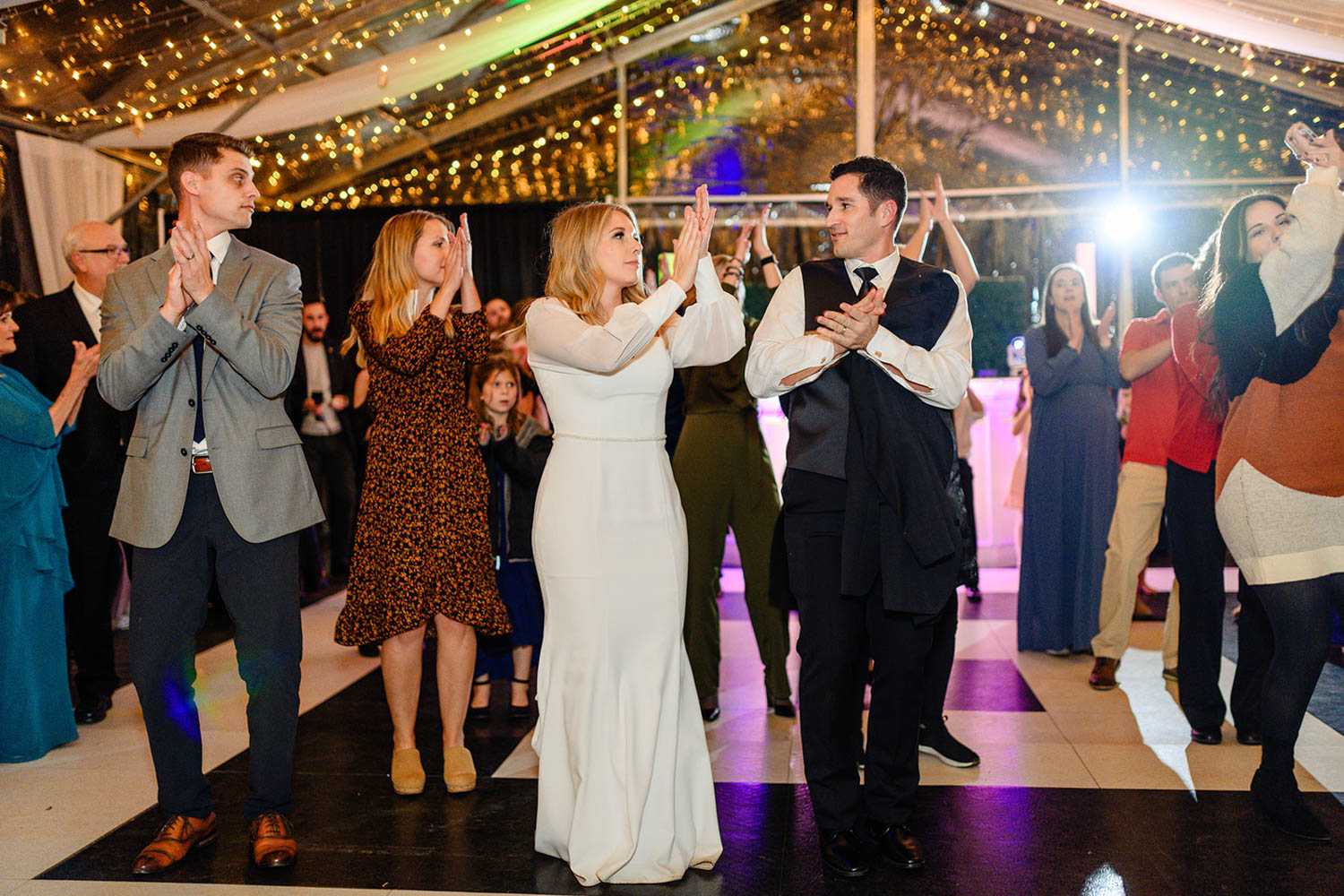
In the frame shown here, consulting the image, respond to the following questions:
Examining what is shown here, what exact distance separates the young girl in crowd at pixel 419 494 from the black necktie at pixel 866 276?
3.91 ft

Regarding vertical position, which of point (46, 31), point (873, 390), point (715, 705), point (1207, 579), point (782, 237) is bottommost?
point (715, 705)

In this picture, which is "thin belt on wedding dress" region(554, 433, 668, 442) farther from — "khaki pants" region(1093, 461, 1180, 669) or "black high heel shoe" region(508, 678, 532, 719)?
"khaki pants" region(1093, 461, 1180, 669)

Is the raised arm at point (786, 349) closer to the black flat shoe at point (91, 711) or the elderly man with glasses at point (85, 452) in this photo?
the elderly man with glasses at point (85, 452)

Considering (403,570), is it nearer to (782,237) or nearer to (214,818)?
(214,818)

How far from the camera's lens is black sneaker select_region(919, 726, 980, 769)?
3.56 metres

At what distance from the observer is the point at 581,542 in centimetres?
278

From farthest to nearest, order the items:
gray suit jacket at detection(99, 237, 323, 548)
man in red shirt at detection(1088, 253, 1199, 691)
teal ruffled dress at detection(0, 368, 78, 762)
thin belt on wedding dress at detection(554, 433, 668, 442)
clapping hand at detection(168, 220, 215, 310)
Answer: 1. man in red shirt at detection(1088, 253, 1199, 691)
2. teal ruffled dress at detection(0, 368, 78, 762)
3. thin belt on wedding dress at detection(554, 433, 668, 442)
4. gray suit jacket at detection(99, 237, 323, 548)
5. clapping hand at detection(168, 220, 215, 310)

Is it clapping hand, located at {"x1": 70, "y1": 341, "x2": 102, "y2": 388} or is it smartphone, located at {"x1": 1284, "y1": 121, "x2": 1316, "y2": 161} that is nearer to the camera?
smartphone, located at {"x1": 1284, "y1": 121, "x2": 1316, "y2": 161}

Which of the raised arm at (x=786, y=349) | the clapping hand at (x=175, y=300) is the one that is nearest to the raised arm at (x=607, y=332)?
the raised arm at (x=786, y=349)

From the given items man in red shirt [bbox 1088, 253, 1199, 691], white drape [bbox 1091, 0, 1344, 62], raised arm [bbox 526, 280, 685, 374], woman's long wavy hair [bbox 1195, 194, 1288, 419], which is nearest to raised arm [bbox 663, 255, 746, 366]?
raised arm [bbox 526, 280, 685, 374]

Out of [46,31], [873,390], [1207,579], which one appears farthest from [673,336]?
[46,31]

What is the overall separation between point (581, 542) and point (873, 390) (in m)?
0.82

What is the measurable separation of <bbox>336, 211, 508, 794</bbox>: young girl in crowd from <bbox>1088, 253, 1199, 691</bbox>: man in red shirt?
252 centimetres

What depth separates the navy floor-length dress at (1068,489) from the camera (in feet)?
16.1
